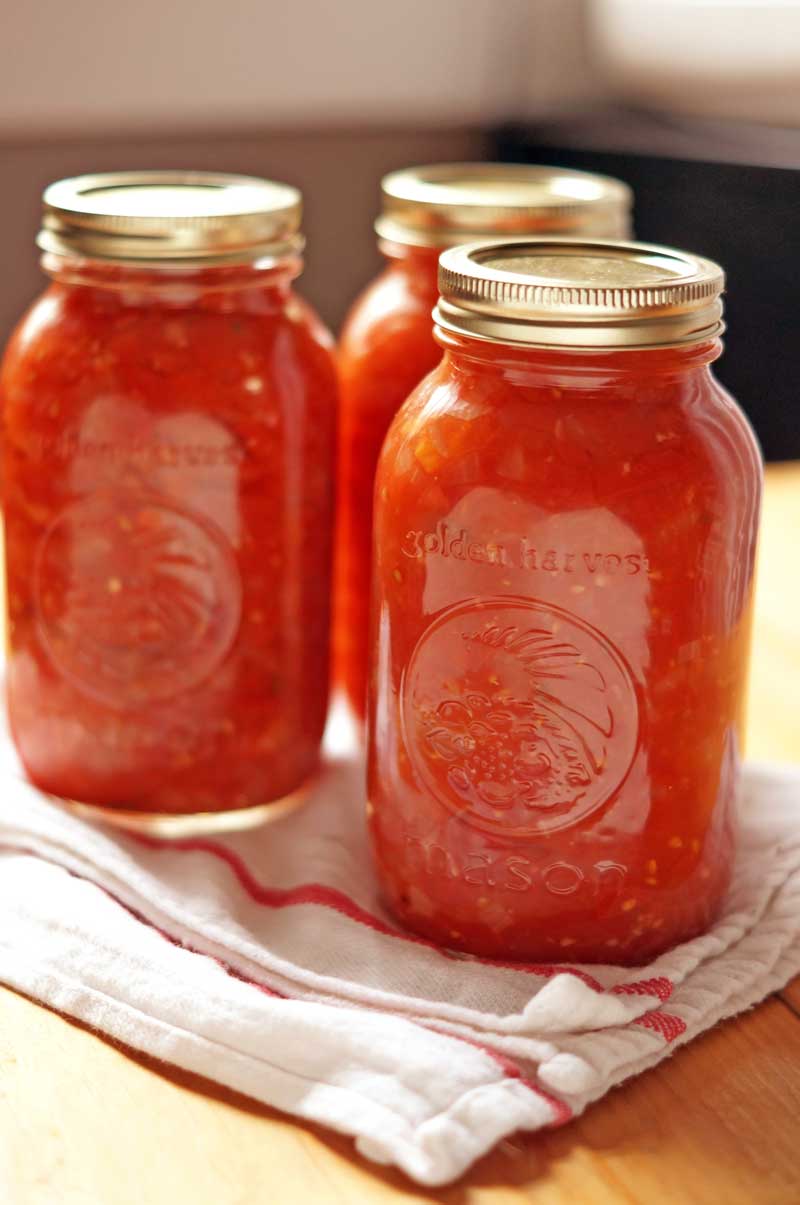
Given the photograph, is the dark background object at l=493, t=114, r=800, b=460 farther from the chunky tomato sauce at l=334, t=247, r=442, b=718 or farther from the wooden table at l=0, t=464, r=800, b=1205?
the wooden table at l=0, t=464, r=800, b=1205

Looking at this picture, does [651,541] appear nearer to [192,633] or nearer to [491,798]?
[491,798]

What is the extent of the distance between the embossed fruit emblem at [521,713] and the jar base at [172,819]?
0.21m

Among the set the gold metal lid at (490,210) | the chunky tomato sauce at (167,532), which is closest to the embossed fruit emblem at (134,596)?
the chunky tomato sauce at (167,532)

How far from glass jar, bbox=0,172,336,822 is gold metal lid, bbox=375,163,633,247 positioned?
0.28 ft

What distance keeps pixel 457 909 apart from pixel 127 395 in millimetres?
336

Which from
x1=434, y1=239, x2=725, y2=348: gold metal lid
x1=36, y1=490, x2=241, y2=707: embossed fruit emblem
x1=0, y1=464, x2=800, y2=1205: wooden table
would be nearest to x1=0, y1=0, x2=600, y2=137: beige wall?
x1=36, y1=490, x2=241, y2=707: embossed fruit emblem

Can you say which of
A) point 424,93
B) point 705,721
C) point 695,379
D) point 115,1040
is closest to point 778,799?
point 705,721

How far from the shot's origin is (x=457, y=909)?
30.7 inches

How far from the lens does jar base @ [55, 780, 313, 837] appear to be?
2.99ft

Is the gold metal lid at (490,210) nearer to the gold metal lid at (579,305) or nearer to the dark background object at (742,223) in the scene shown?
the gold metal lid at (579,305)

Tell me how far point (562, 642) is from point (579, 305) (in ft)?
0.52

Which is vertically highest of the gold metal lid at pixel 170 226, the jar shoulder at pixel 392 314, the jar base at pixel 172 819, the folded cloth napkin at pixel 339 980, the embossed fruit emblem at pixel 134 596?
the gold metal lid at pixel 170 226

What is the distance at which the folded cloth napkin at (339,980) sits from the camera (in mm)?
655

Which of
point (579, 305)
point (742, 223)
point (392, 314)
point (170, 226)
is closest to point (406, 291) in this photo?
point (392, 314)
